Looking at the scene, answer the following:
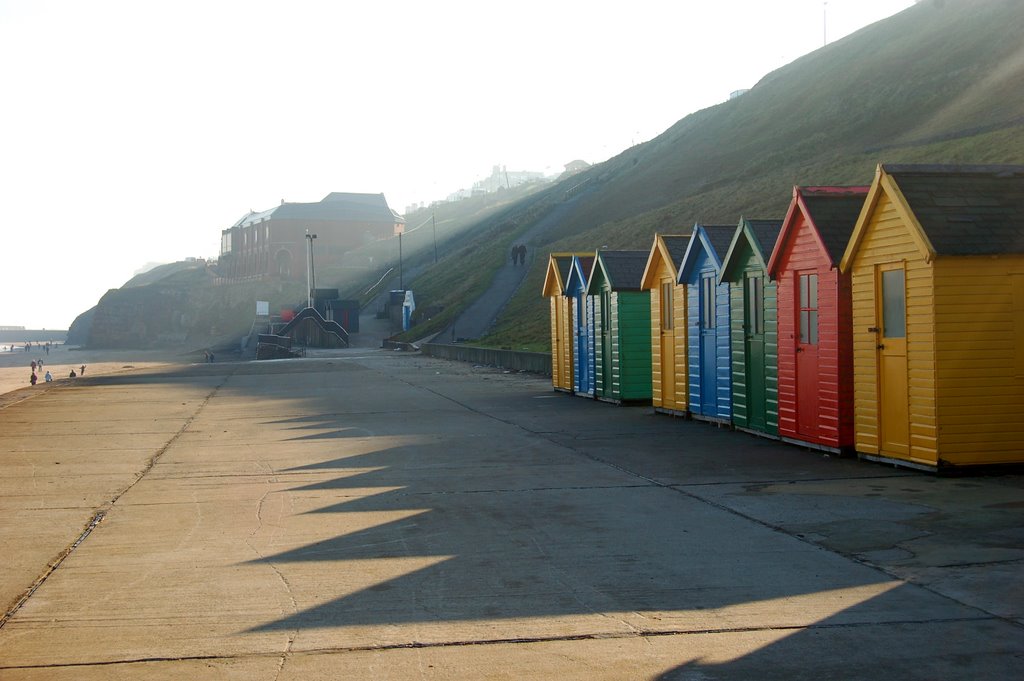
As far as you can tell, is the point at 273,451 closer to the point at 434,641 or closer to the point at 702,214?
the point at 434,641

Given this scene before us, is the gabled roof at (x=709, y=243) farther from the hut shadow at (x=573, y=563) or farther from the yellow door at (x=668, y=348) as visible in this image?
the hut shadow at (x=573, y=563)

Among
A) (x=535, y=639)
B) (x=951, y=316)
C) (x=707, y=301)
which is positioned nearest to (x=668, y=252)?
(x=707, y=301)

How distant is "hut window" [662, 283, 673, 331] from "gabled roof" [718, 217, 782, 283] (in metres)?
3.17

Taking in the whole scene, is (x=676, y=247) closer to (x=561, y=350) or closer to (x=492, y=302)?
(x=561, y=350)

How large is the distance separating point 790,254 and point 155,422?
1266 cm

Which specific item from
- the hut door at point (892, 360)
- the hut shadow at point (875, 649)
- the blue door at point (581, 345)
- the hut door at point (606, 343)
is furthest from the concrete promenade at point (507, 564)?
the blue door at point (581, 345)

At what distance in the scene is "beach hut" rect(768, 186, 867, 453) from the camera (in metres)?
13.0

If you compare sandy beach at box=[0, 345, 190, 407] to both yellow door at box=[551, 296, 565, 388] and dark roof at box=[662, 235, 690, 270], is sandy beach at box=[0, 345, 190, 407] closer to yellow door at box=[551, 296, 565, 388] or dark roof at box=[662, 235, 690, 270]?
yellow door at box=[551, 296, 565, 388]

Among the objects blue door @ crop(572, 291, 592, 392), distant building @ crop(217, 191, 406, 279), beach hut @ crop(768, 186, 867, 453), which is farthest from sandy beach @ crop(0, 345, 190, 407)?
distant building @ crop(217, 191, 406, 279)

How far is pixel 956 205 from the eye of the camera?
1166 cm

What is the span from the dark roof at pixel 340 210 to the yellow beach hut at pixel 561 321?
13196 cm

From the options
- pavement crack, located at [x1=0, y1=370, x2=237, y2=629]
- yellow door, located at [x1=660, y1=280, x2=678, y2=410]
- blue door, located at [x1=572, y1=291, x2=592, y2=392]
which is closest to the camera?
pavement crack, located at [x1=0, y1=370, x2=237, y2=629]

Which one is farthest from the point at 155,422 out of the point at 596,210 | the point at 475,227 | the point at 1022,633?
the point at 475,227

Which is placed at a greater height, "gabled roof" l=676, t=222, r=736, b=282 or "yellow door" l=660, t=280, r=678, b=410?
"gabled roof" l=676, t=222, r=736, b=282
